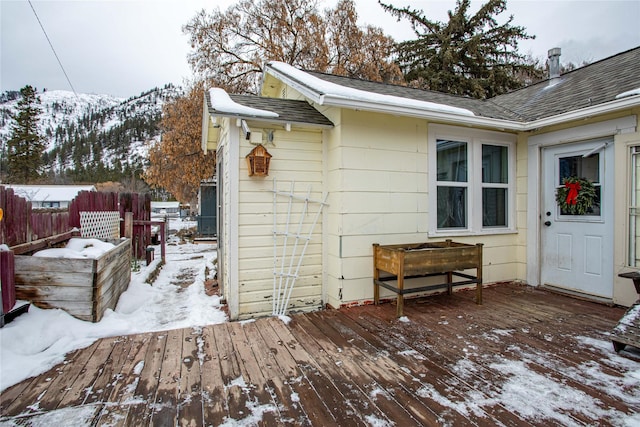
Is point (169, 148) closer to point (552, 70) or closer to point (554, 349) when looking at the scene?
point (552, 70)

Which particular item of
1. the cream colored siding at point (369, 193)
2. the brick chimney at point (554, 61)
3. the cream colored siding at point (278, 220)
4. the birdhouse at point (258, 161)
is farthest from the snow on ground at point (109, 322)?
the brick chimney at point (554, 61)

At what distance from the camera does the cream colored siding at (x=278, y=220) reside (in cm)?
361

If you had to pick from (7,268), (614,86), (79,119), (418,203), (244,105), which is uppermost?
Answer: (79,119)

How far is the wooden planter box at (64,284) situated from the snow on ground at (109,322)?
0.25ft

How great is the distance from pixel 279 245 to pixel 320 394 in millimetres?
1967

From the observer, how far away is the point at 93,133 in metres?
72.9

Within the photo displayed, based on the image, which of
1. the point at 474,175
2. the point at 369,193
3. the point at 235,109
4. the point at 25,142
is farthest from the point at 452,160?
the point at 25,142

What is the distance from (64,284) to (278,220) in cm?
205

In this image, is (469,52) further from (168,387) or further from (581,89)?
(168,387)

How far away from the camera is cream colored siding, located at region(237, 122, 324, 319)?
361 centimetres

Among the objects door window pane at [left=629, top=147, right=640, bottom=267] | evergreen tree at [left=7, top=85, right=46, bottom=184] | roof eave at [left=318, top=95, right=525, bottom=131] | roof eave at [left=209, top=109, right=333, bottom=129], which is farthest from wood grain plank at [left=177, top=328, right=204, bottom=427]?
evergreen tree at [left=7, top=85, right=46, bottom=184]

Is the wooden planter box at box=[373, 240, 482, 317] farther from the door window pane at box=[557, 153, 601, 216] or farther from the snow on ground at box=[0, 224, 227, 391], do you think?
the snow on ground at box=[0, 224, 227, 391]

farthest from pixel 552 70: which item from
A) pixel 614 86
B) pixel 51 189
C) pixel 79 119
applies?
pixel 79 119

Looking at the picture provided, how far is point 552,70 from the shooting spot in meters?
5.79
